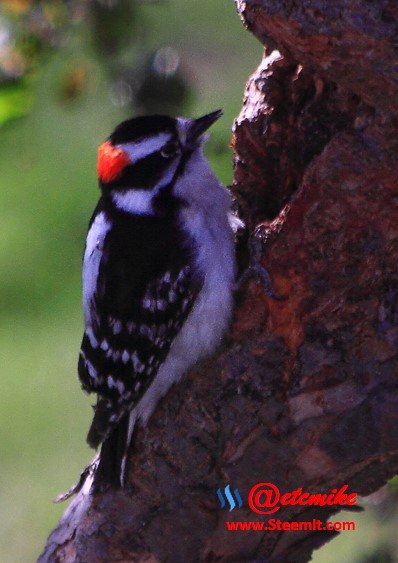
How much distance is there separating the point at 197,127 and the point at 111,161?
0.30m

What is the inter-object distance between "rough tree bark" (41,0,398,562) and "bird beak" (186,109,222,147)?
0.47ft

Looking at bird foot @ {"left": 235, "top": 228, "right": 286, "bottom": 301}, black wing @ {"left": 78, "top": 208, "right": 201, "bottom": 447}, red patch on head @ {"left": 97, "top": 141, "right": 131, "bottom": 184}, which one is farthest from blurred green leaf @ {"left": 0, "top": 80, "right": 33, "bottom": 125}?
bird foot @ {"left": 235, "top": 228, "right": 286, "bottom": 301}

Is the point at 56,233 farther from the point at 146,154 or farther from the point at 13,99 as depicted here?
the point at 146,154

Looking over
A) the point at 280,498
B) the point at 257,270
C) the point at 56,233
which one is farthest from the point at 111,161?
the point at 56,233

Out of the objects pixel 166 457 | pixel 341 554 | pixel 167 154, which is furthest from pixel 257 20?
pixel 341 554

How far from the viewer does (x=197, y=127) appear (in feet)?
10.1

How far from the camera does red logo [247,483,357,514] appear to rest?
106 inches

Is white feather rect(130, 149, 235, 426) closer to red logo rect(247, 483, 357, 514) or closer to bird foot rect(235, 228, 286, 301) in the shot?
bird foot rect(235, 228, 286, 301)

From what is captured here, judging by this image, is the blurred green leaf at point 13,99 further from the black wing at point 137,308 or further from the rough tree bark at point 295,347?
the rough tree bark at point 295,347

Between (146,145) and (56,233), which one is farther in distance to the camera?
(56,233)

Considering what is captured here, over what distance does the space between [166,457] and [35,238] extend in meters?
4.73

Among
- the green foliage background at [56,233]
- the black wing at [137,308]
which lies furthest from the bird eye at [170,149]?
the green foliage background at [56,233]

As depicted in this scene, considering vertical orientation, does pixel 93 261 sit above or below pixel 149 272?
above

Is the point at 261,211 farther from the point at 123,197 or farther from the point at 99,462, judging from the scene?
the point at 99,462
